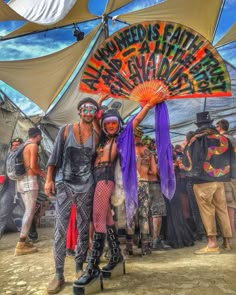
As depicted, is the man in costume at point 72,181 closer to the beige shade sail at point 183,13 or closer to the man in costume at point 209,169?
the man in costume at point 209,169

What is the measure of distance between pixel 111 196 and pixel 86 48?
645 cm

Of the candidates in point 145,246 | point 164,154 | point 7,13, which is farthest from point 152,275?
point 7,13

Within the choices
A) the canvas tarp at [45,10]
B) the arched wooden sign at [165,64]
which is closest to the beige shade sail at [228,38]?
the canvas tarp at [45,10]

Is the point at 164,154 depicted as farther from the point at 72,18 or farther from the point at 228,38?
the point at 228,38

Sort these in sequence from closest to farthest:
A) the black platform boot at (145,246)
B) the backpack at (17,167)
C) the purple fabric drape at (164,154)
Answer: the purple fabric drape at (164,154)
the black platform boot at (145,246)
the backpack at (17,167)

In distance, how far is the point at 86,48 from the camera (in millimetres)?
8398

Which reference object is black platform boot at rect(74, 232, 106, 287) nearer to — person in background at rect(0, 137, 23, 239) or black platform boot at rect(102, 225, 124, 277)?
black platform boot at rect(102, 225, 124, 277)

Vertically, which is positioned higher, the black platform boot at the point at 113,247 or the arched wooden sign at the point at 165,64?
the arched wooden sign at the point at 165,64

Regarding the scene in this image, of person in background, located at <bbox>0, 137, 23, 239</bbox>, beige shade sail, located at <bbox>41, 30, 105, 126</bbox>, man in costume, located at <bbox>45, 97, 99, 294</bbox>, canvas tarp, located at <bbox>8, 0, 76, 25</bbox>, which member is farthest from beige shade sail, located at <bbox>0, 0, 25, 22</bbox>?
man in costume, located at <bbox>45, 97, 99, 294</bbox>

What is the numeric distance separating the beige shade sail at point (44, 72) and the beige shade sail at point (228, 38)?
3.39 metres

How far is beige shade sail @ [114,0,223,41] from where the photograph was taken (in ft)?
23.6

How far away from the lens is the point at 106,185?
283 cm

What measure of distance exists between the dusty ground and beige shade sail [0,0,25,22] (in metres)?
4.83

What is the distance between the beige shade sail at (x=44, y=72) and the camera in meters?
7.87
